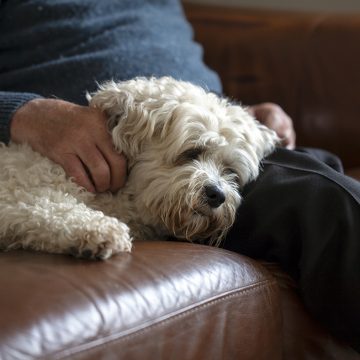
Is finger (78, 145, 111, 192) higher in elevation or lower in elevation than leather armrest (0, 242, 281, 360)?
higher

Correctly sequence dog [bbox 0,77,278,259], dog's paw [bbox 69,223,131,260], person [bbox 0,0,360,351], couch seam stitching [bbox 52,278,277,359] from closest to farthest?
1. couch seam stitching [bbox 52,278,277,359]
2. dog's paw [bbox 69,223,131,260]
3. person [bbox 0,0,360,351]
4. dog [bbox 0,77,278,259]

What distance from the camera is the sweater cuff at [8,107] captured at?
1452 millimetres

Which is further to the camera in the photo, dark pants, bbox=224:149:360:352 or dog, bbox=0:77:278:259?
dog, bbox=0:77:278:259

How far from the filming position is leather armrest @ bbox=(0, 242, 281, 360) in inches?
35.5

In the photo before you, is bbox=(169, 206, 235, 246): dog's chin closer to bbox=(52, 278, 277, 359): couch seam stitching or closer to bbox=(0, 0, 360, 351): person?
bbox=(0, 0, 360, 351): person

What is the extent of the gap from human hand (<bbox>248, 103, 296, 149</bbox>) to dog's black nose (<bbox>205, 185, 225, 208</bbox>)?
463 millimetres

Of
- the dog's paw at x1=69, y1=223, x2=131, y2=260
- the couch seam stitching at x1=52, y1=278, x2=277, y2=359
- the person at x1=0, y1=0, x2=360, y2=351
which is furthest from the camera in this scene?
the person at x1=0, y1=0, x2=360, y2=351

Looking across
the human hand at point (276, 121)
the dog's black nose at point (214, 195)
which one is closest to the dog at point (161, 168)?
the dog's black nose at point (214, 195)

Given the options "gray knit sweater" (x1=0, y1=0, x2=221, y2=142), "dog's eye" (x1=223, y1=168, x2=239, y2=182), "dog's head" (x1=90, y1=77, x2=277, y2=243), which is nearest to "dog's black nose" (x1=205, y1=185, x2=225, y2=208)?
"dog's head" (x1=90, y1=77, x2=277, y2=243)

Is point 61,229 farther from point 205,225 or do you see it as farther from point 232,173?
point 232,173

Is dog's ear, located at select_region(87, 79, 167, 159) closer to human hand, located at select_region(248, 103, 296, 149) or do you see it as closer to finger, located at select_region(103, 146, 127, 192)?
finger, located at select_region(103, 146, 127, 192)

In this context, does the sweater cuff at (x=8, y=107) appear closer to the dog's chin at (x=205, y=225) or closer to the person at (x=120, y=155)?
the person at (x=120, y=155)

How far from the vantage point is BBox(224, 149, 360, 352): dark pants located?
1202 millimetres

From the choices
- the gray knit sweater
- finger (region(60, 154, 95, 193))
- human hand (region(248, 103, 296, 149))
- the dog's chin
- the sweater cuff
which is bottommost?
the dog's chin
